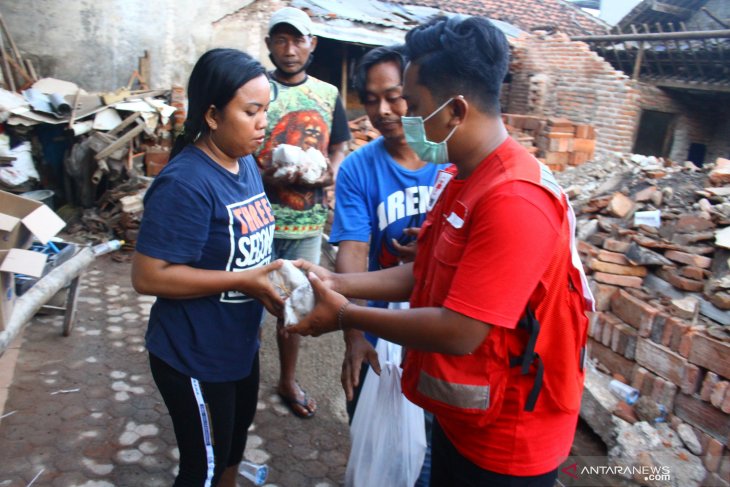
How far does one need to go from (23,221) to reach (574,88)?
11257 mm

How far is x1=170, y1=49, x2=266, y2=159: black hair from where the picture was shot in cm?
180

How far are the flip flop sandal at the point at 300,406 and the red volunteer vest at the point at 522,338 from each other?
2.03m

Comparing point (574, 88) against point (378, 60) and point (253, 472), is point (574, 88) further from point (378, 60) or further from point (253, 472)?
point (253, 472)

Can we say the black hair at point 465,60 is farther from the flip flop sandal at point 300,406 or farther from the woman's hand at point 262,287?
the flip flop sandal at point 300,406

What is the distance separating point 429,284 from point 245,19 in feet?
28.9

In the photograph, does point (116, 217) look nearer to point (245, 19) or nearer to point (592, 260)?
point (245, 19)

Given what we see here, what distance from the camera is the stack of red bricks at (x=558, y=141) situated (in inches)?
336

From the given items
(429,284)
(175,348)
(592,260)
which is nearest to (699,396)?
(592,260)

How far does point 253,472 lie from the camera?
2680 mm

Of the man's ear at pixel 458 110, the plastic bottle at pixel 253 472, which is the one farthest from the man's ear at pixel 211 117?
the plastic bottle at pixel 253 472

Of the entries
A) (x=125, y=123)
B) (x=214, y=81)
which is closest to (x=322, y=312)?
(x=214, y=81)

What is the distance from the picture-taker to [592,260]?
13.7 ft

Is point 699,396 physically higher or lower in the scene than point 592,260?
lower

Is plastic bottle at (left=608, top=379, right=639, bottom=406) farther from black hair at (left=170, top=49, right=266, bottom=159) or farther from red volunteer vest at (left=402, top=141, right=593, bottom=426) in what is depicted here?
black hair at (left=170, top=49, right=266, bottom=159)
